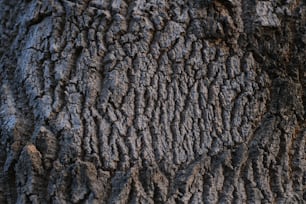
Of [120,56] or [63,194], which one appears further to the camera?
[120,56]

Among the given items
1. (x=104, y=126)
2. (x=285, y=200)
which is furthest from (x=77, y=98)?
(x=285, y=200)

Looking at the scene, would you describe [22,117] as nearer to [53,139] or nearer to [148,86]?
[53,139]

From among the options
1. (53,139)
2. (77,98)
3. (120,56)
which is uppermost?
(120,56)

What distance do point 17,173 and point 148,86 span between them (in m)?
0.53

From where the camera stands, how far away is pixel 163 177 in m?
1.89

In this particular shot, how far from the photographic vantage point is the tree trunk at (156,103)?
1.89m

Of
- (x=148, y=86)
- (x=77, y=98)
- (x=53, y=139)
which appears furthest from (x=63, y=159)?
(x=148, y=86)

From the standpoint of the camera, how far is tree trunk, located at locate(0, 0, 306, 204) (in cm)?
189

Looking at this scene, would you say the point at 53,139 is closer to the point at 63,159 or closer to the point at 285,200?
the point at 63,159

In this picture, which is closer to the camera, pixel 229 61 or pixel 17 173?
pixel 17 173

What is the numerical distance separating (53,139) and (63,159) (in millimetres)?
78

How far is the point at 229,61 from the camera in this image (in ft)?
6.77

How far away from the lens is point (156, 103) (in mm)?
1978

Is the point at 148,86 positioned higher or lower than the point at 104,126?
higher
